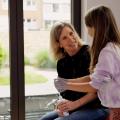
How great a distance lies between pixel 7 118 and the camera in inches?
99.1

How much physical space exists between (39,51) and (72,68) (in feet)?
1.74

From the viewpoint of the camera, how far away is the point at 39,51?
253cm

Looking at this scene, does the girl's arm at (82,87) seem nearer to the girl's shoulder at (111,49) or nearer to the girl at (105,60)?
the girl at (105,60)

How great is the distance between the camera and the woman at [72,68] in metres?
1.91

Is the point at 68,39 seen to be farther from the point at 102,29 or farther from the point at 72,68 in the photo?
the point at 102,29

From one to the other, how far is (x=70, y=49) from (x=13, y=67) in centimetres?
56

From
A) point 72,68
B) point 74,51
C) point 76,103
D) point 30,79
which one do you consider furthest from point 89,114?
point 30,79

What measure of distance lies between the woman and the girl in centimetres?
21

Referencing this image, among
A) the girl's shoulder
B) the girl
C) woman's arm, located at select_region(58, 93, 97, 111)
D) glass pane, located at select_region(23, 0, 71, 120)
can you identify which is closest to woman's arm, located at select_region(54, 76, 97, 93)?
the girl

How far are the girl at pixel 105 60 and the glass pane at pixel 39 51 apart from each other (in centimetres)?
82

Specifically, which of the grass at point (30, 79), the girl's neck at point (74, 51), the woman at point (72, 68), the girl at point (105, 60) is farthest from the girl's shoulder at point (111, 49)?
the grass at point (30, 79)

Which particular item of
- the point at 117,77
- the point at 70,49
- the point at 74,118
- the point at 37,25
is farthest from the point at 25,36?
the point at 117,77

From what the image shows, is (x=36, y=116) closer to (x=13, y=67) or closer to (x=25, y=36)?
(x=13, y=67)

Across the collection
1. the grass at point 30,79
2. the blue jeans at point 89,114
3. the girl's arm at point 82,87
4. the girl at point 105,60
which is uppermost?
the girl at point 105,60
